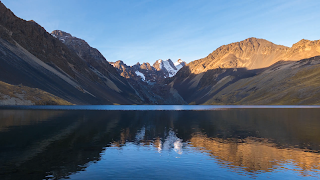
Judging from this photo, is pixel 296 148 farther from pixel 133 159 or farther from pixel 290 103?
pixel 290 103

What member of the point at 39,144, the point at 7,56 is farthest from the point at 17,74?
the point at 39,144

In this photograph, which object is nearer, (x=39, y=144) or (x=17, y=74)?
(x=39, y=144)

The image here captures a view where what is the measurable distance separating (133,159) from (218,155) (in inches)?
345

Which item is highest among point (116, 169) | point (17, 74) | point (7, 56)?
point (7, 56)

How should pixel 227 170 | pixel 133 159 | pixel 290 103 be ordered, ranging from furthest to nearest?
pixel 290 103 < pixel 133 159 < pixel 227 170

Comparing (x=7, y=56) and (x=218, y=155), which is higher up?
(x=7, y=56)

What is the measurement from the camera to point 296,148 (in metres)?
30.4

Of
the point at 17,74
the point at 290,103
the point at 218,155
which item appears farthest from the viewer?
the point at 290,103

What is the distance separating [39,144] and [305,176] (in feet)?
89.7

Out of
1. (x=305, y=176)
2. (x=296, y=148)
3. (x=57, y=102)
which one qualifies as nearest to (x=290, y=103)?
(x=57, y=102)

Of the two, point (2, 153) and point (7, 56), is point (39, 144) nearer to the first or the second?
point (2, 153)

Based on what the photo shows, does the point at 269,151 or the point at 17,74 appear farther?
the point at 17,74

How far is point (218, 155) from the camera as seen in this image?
26.9 metres

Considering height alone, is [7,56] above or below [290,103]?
above
